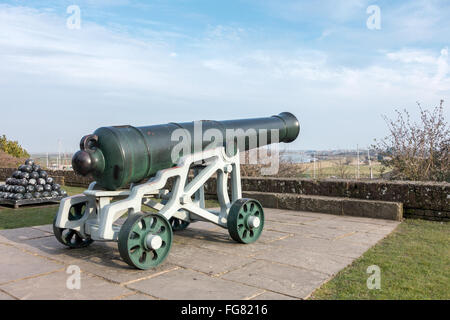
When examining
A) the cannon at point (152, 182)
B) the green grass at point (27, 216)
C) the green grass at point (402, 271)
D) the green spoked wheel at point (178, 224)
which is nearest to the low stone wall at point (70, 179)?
the green grass at point (27, 216)

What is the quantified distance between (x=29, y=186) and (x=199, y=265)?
6.98m

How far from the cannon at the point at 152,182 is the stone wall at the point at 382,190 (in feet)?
8.56

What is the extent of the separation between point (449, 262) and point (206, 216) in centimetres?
287

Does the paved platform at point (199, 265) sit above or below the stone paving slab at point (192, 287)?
above

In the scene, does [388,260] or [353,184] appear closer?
[388,260]

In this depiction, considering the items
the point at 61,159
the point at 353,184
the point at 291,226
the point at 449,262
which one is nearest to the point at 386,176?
the point at 353,184

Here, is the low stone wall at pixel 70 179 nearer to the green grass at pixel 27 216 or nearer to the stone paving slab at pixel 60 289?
the green grass at pixel 27 216

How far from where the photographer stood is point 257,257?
4.67 m

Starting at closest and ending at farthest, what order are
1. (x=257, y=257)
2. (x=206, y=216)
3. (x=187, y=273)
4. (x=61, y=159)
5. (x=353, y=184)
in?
(x=187, y=273)
(x=257, y=257)
(x=206, y=216)
(x=353, y=184)
(x=61, y=159)

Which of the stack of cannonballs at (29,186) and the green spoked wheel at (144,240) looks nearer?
the green spoked wheel at (144,240)

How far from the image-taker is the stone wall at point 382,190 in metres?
6.92

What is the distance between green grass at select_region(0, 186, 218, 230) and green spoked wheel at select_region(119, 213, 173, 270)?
3.69m
